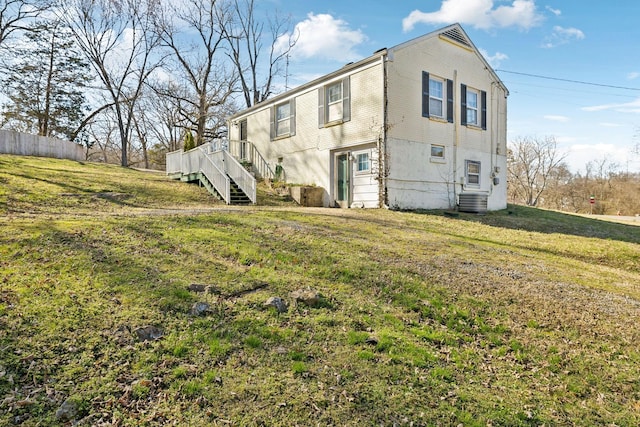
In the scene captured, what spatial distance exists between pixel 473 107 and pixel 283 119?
763 centimetres

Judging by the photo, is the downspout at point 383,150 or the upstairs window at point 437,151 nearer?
the downspout at point 383,150

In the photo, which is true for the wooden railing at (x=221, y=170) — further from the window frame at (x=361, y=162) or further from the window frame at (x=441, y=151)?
the window frame at (x=441, y=151)

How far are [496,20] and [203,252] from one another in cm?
1455

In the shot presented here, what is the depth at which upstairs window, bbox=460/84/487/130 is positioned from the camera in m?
14.1

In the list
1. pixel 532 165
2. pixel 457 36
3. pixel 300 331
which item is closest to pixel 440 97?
pixel 457 36

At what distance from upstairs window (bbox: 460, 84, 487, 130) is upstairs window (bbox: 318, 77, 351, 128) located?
4.35 m

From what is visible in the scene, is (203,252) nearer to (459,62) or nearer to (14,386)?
(14,386)

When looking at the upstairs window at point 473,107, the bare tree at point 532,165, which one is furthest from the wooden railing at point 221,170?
the bare tree at point 532,165

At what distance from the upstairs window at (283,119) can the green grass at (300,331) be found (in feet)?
30.7

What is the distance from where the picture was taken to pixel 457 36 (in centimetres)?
1403

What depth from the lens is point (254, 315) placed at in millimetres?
3963

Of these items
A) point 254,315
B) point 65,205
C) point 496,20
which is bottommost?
point 254,315

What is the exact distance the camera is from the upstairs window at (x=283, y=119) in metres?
15.5

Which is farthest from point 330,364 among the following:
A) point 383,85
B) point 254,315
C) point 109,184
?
point 109,184
